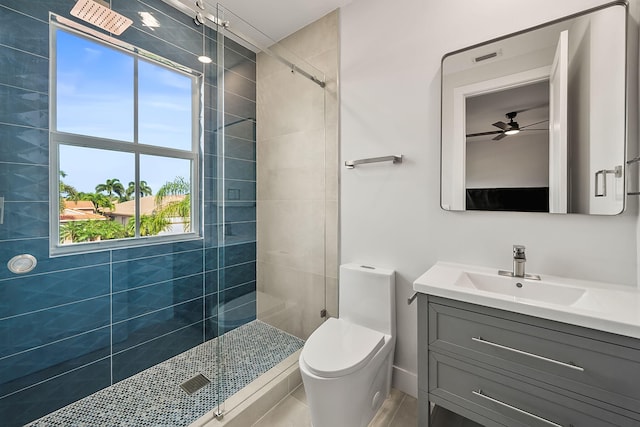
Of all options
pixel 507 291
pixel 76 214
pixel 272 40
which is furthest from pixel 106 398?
pixel 272 40

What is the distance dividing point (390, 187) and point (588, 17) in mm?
1128

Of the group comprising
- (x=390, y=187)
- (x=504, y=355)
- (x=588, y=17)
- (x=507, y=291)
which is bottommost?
(x=504, y=355)

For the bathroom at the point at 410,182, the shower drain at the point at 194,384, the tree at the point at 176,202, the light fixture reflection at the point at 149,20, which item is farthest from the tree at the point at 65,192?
the shower drain at the point at 194,384

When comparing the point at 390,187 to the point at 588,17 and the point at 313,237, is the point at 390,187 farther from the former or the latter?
the point at 588,17

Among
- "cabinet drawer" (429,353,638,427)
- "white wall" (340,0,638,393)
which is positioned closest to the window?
"white wall" (340,0,638,393)

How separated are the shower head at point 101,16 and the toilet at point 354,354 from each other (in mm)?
2063

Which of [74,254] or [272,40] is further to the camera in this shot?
[272,40]

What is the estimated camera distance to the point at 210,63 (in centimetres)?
186

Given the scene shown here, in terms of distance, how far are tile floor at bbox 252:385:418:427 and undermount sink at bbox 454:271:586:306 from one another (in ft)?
2.76

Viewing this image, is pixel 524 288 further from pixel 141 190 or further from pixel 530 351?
pixel 141 190

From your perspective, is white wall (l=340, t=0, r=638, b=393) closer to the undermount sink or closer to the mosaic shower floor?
the undermount sink

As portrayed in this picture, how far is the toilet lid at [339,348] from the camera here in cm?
123

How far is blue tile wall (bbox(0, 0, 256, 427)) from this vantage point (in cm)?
139

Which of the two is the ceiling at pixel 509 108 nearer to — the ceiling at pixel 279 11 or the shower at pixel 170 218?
the shower at pixel 170 218
